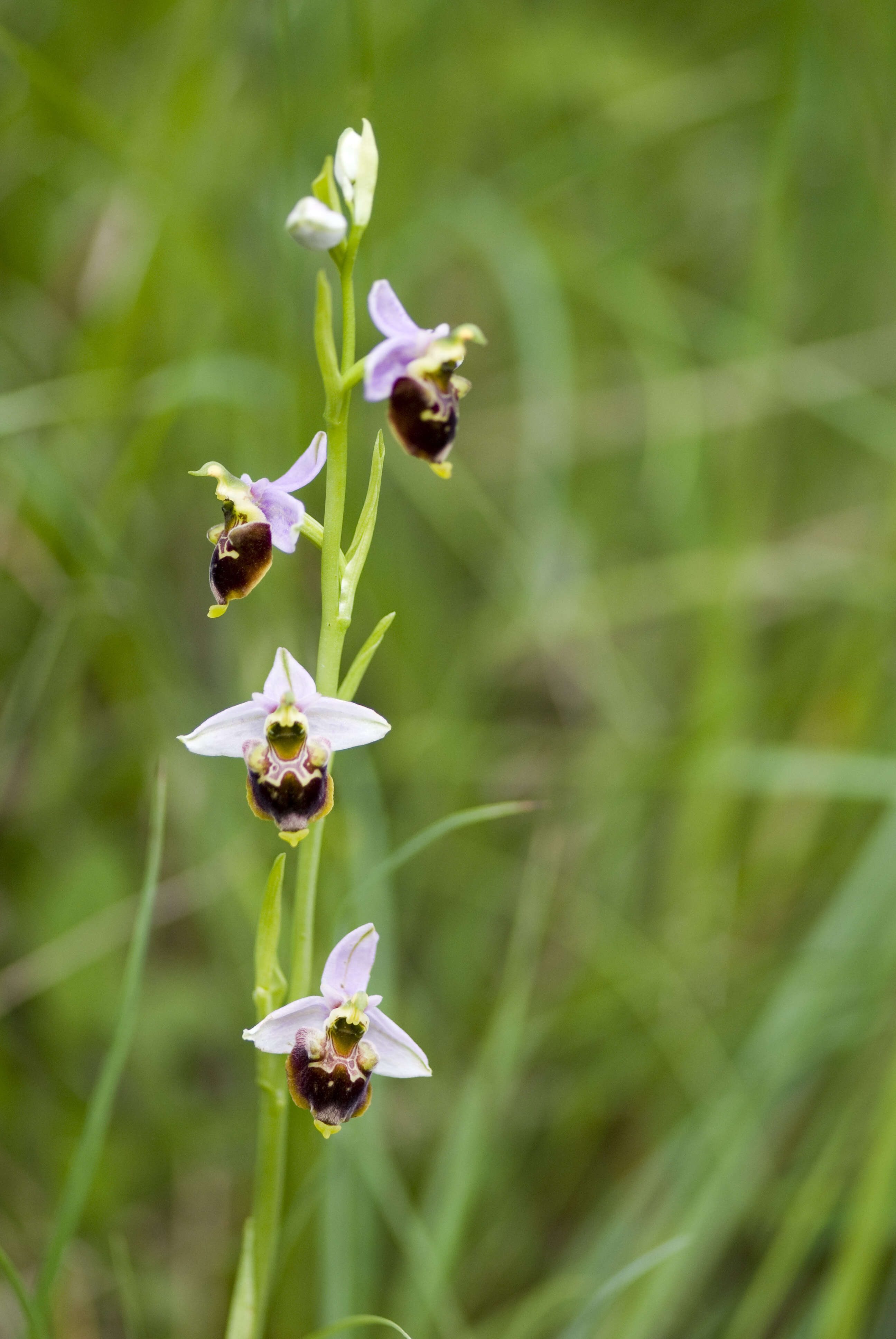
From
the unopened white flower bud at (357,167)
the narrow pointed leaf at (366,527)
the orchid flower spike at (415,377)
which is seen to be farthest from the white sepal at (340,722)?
the unopened white flower bud at (357,167)

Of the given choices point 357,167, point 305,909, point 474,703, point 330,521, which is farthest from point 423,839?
point 474,703

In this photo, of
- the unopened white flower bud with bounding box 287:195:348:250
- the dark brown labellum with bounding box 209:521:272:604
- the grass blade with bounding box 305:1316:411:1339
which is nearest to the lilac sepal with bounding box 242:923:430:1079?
the grass blade with bounding box 305:1316:411:1339

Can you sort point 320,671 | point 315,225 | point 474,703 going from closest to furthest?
point 315,225 → point 320,671 → point 474,703

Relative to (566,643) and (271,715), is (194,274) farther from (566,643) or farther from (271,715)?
(271,715)

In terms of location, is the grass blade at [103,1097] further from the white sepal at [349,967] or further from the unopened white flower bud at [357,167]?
the unopened white flower bud at [357,167]

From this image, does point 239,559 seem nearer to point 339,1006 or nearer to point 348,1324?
point 339,1006

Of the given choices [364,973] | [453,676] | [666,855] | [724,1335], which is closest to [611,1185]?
[724,1335]
